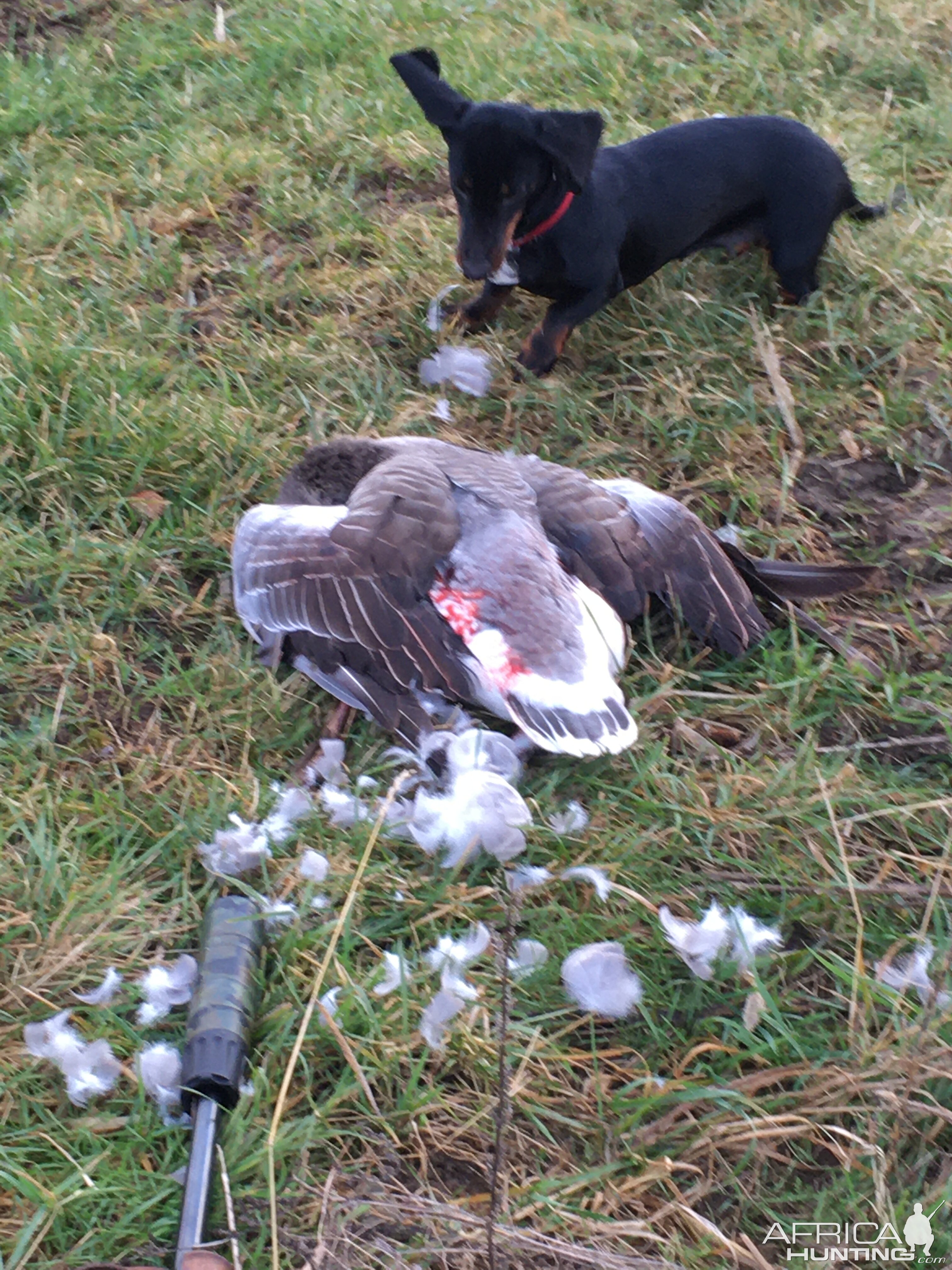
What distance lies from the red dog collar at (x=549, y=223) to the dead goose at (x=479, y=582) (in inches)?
30.7

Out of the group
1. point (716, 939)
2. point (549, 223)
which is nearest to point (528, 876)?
point (716, 939)

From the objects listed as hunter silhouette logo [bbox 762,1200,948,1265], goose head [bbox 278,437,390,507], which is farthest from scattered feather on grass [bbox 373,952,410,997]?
goose head [bbox 278,437,390,507]

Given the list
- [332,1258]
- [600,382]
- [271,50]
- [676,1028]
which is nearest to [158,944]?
[332,1258]

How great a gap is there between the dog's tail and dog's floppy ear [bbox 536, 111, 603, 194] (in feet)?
3.66

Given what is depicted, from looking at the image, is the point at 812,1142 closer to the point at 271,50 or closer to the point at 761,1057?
the point at 761,1057

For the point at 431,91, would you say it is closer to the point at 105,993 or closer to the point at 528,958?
the point at 528,958

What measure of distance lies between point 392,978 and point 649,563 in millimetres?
1056

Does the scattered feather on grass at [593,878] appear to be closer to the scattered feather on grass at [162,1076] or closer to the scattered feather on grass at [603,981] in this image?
the scattered feather on grass at [603,981]

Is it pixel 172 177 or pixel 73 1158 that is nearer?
pixel 73 1158

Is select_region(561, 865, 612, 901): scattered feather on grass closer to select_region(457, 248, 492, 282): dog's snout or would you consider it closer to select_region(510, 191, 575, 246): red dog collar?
select_region(457, 248, 492, 282): dog's snout

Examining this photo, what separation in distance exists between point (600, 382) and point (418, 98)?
93cm

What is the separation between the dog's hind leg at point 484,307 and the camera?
3248mm

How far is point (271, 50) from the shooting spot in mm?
4336

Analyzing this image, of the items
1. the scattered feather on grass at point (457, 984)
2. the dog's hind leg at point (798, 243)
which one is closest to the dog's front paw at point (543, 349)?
the dog's hind leg at point (798, 243)
